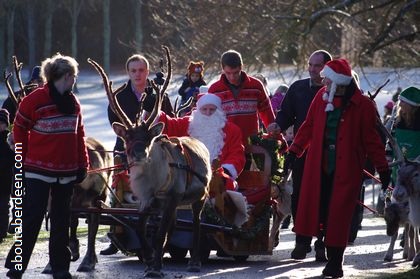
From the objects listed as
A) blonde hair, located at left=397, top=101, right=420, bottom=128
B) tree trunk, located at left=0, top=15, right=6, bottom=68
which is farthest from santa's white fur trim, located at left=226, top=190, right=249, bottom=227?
tree trunk, located at left=0, top=15, right=6, bottom=68

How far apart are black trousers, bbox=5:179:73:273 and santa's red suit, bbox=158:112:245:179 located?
91.7 inches

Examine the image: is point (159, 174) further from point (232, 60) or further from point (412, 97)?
point (412, 97)

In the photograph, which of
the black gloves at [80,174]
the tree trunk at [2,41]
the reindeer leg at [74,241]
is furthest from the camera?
the tree trunk at [2,41]

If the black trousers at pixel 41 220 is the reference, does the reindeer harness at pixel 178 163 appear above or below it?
above

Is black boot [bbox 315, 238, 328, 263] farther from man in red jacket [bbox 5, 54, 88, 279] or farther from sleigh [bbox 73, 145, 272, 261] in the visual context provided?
man in red jacket [bbox 5, 54, 88, 279]

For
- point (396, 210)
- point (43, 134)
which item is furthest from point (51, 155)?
point (396, 210)

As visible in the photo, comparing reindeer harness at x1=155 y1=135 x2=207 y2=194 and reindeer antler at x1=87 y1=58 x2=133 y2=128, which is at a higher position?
reindeer antler at x1=87 y1=58 x2=133 y2=128

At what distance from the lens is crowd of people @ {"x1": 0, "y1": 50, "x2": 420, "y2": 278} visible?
10734mm

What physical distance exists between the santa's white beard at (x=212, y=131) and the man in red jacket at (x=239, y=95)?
523mm

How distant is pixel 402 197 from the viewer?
1293 centimetres

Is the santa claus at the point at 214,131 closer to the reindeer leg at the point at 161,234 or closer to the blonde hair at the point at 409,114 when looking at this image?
the reindeer leg at the point at 161,234

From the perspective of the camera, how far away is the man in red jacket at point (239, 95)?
A: 13.9m

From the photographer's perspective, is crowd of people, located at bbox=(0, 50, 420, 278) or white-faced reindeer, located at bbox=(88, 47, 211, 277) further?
white-faced reindeer, located at bbox=(88, 47, 211, 277)

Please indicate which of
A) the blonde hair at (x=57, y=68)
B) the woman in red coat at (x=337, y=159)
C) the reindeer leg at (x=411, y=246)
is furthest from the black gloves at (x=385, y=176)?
the blonde hair at (x=57, y=68)
